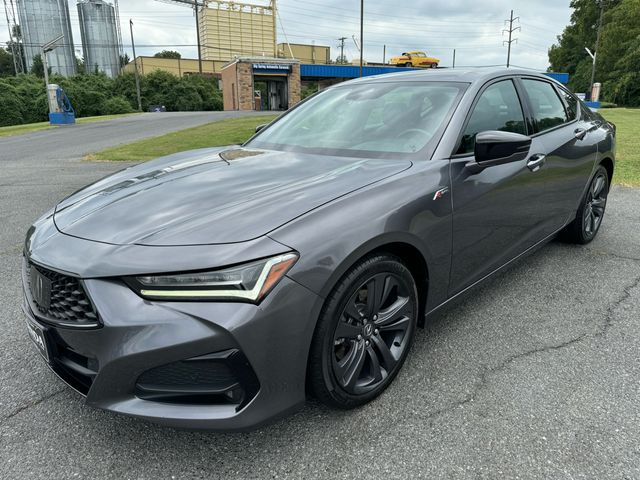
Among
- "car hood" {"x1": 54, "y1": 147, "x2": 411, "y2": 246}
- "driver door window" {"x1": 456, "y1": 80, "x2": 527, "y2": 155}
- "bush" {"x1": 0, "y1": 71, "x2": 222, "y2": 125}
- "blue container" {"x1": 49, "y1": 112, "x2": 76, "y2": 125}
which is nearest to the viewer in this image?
"car hood" {"x1": 54, "y1": 147, "x2": 411, "y2": 246}

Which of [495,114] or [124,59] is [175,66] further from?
[495,114]

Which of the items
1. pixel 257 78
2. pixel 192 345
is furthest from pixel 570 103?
pixel 257 78

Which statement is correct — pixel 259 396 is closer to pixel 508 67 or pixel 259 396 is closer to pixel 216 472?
pixel 216 472

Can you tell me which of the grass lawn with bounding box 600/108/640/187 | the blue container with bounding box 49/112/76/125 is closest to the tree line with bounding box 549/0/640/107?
the grass lawn with bounding box 600/108/640/187

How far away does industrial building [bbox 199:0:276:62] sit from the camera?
88188 millimetres

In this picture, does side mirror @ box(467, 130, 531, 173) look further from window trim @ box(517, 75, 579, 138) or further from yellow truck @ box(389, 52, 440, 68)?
yellow truck @ box(389, 52, 440, 68)

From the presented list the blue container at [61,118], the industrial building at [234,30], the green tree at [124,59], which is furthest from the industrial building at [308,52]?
the blue container at [61,118]

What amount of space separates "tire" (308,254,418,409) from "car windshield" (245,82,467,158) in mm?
810

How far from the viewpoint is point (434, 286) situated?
8.19 ft

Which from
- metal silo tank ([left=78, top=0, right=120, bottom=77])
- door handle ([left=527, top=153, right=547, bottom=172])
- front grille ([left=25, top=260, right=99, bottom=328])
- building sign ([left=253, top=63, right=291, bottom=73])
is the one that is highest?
metal silo tank ([left=78, top=0, right=120, bottom=77])

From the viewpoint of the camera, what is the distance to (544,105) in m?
3.68

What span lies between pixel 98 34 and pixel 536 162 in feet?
266

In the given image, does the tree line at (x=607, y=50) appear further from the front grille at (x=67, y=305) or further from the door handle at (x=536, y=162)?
the front grille at (x=67, y=305)

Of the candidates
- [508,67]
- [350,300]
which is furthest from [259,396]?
[508,67]
